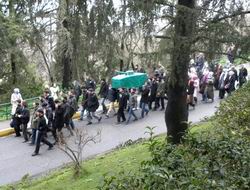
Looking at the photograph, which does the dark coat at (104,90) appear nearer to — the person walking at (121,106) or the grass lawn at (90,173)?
the person walking at (121,106)

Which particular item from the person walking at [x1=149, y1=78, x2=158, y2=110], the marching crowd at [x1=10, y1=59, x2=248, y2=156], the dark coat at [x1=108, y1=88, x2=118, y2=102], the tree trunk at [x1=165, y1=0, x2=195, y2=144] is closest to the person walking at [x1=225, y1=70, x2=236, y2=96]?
the marching crowd at [x1=10, y1=59, x2=248, y2=156]

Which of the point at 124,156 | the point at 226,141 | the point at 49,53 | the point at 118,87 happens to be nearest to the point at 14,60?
the point at 49,53

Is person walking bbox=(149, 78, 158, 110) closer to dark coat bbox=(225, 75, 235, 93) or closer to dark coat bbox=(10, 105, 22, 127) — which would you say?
dark coat bbox=(225, 75, 235, 93)

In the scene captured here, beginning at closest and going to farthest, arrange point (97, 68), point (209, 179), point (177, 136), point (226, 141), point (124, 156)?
point (209, 179), point (226, 141), point (177, 136), point (124, 156), point (97, 68)

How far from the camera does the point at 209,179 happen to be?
404cm

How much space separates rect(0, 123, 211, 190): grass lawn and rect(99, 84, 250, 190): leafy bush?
4.79 meters

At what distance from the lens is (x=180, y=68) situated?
961 centimetres

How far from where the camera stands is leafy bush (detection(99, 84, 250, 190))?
13.0ft

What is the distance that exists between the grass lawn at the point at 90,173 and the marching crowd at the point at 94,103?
1.30 m

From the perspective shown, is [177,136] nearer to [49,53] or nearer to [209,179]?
[209,179]

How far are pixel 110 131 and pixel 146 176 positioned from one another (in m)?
12.8

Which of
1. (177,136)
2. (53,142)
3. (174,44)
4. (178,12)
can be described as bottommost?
(53,142)

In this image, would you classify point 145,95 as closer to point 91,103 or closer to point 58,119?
point 91,103

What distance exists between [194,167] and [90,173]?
23.2 ft
